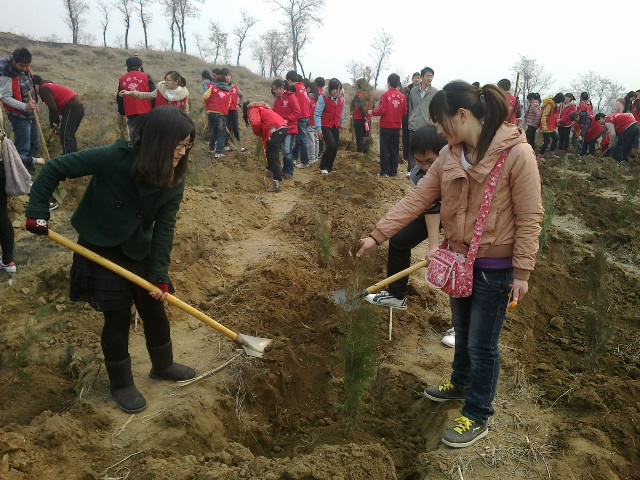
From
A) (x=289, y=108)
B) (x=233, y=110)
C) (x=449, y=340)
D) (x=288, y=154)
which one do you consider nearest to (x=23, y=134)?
(x=288, y=154)

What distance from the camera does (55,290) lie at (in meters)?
4.49

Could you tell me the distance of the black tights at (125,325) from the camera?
2871 mm

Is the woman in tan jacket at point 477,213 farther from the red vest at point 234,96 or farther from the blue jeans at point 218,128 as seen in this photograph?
the red vest at point 234,96

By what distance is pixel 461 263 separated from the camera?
248 centimetres

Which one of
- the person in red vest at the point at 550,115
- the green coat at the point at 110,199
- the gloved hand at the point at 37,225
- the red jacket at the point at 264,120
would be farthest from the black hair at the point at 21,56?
the person in red vest at the point at 550,115

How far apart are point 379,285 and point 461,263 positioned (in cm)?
101

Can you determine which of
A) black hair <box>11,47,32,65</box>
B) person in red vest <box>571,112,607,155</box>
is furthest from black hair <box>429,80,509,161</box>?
person in red vest <box>571,112,607,155</box>

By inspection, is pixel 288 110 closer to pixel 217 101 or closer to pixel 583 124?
pixel 217 101

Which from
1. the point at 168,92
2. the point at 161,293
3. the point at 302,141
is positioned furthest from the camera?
the point at 302,141

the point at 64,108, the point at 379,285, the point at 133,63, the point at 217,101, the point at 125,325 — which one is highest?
the point at 133,63

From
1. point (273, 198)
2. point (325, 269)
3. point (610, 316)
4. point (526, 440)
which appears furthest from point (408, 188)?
point (526, 440)

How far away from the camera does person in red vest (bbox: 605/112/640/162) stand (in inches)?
484

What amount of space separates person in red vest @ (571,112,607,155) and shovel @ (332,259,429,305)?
11780 millimetres

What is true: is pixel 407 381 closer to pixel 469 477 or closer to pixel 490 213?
pixel 469 477
